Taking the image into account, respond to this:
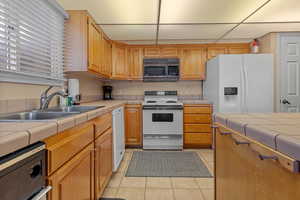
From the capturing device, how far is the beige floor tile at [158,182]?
226 cm

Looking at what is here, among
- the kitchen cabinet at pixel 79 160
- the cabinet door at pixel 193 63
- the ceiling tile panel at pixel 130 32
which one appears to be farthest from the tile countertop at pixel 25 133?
the cabinet door at pixel 193 63

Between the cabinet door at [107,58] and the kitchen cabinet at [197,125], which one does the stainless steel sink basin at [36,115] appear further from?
the kitchen cabinet at [197,125]

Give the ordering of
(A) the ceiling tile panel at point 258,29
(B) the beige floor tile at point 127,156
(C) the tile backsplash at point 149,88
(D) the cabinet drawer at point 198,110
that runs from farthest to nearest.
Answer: (C) the tile backsplash at point 149,88 → (D) the cabinet drawer at point 198,110 → (B) the beige floor tile at point 127,156 → (A) the ceiling tile panel at point 258,29

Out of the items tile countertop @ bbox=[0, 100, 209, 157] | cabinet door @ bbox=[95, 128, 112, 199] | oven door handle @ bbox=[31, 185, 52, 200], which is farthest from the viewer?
cabinet door @ bbox=[95, 128, 112, 199]

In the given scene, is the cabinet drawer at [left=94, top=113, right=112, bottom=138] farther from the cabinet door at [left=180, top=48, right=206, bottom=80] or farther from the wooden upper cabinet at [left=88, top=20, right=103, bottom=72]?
the cabinet door at [left=180, top=48, right=206, bottom=80]

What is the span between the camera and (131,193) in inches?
83.0

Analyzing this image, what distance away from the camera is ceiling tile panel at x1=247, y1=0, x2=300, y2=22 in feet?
7.60

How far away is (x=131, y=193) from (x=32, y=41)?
174 centimetres

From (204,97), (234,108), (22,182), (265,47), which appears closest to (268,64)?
(265,47)

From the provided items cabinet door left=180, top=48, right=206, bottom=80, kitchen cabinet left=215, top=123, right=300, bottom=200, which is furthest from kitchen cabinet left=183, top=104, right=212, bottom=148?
kitchen cabinet left=215, top=123, right=300, bottom=200

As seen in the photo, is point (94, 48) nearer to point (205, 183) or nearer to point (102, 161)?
point (102, 161)

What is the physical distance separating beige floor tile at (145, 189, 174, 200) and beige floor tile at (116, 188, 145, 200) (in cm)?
6

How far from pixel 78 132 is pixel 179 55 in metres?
3.12

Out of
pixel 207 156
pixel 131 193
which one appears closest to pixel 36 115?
pixel 131 193
